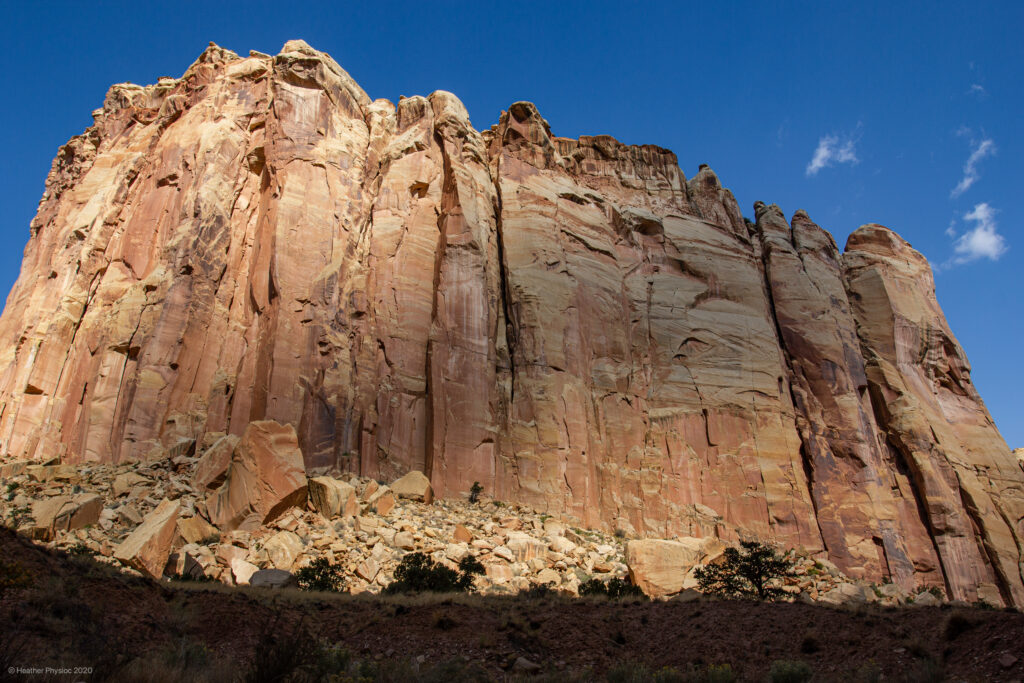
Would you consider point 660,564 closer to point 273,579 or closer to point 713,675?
point 713,675

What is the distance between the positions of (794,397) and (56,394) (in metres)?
36.4

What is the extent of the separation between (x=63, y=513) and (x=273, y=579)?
731 centimetres

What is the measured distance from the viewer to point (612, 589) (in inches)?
803

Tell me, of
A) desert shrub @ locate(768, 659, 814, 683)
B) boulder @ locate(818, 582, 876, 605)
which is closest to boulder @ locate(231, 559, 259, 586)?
desert shrub @ locate(768, 659, 814, 683)

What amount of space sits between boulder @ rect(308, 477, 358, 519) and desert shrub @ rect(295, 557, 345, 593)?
287 centimetres

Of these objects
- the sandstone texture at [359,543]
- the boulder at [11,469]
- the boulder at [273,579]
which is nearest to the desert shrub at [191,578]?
the sandstone texture at [359,543]

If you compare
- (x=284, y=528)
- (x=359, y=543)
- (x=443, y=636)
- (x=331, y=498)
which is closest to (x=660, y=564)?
(x=359, y=543)

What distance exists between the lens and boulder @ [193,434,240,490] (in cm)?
2242

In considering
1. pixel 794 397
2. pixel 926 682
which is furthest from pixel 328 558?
pixel 794 397

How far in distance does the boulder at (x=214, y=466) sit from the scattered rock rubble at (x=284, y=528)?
0.04 m

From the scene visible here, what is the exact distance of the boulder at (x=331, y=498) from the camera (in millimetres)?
21984

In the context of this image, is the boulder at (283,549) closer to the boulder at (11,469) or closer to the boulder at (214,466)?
the boulder at (214,466)

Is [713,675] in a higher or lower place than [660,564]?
lower

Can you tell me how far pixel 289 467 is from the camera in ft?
71.2
